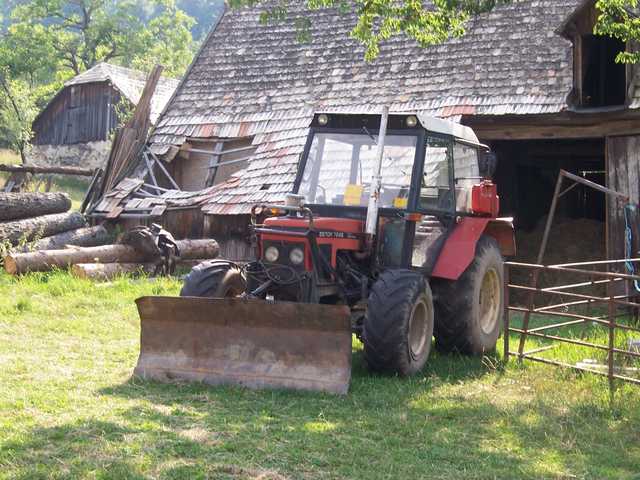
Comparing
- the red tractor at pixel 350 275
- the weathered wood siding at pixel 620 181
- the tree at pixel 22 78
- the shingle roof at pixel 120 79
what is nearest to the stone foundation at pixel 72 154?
the tree at pixel 22 78

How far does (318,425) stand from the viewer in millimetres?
6504

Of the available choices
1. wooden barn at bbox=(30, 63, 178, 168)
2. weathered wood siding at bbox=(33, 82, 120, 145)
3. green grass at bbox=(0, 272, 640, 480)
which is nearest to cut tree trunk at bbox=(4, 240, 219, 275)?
green grass at bbox=(0, 272, 640, 480)

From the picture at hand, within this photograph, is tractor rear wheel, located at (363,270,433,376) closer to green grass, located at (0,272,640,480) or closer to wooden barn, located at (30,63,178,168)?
green grass, located at (0,272,640,480)

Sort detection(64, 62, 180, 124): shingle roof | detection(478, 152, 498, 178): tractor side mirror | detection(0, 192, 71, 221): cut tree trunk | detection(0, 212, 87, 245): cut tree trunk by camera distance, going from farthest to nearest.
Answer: detection(64, 62, 180, 124): shingle roof, detection(0, 192, 71, 221): cut tree trunk, detection(0, 212, 87, 245): cut tree trunk, detection(478, 152, 498, 178): tractor side mirror

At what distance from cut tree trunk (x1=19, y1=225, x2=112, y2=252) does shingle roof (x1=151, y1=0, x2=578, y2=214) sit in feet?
6.56

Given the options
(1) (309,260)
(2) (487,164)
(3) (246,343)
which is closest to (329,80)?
(2) (487,164)

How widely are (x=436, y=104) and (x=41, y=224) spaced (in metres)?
6.90

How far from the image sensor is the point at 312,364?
7613mm

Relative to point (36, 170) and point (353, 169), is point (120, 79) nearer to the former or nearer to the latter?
point (36, 170)

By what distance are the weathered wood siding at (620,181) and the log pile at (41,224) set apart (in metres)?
8.52

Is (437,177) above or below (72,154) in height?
below

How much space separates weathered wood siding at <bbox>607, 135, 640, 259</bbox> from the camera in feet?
44.8

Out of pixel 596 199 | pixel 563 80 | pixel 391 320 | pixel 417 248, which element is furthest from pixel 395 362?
pixel 596 199

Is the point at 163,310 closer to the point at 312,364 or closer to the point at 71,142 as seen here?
the point at 312,364
